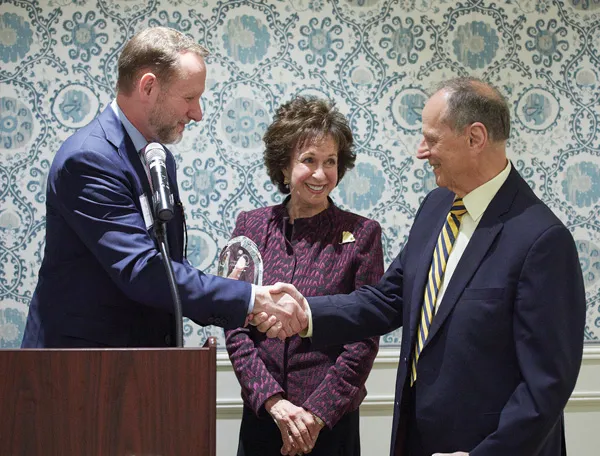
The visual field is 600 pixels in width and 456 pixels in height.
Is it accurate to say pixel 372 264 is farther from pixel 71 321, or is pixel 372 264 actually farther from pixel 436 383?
pixel 71 321

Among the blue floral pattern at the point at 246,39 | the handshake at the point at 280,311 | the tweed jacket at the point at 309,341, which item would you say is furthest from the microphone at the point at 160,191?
the blue floral pattern at the point at 246,39

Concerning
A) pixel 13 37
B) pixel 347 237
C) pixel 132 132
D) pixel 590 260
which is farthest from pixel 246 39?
pixel 590 260

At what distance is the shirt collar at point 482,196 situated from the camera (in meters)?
2.09

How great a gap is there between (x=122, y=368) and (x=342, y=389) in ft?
3.65

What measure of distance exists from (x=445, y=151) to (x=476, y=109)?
135mm

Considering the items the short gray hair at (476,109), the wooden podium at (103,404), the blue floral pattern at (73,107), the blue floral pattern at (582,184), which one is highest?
the blue floral pattern at (73,107)

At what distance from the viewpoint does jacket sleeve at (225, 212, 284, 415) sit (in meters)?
2.52

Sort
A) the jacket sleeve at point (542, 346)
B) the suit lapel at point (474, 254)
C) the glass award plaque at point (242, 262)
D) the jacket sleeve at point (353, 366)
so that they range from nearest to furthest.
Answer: the jacket sleeve at point (542, 346) → the suit lapel at point (474, 254) → the glass award plaque at point (242, 262) → the jacket sleeve at point (353, 366)

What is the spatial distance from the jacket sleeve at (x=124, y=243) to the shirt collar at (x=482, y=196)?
62 cm

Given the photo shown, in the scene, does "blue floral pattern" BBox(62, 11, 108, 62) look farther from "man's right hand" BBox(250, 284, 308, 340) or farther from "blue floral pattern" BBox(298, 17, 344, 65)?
"man's right hand" BBox(250, 284, 308, 340)

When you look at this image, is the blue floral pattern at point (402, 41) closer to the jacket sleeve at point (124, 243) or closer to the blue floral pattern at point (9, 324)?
the jacket sleeve at point (124, 243)

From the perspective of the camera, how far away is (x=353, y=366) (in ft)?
8.48

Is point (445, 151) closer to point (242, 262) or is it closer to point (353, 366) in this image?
point (242, 262)

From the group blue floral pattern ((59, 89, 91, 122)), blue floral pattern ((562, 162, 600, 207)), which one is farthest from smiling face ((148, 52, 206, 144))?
blue floral pattern ((562, 162, 600, 207))
